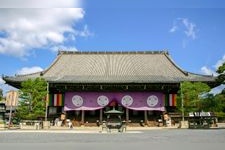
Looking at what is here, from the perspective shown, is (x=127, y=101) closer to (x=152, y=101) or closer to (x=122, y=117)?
(x=122, y=117)

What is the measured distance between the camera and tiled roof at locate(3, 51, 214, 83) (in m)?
37.6

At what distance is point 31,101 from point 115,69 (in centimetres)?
1285

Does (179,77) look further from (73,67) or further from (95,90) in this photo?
(73,67)

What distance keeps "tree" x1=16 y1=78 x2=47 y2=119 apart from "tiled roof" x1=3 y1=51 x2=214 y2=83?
10.0 feet

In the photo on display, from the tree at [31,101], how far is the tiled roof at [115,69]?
305cm

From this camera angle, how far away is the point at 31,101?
34.0 metres

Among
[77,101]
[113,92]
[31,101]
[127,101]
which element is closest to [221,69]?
[127,101]

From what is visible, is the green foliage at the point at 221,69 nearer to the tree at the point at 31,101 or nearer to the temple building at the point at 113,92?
the temple building at the point at 113,92

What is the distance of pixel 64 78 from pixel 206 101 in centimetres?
1695

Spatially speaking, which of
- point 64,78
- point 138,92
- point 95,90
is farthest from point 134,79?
point 64,78

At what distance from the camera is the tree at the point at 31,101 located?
3378 centimetres

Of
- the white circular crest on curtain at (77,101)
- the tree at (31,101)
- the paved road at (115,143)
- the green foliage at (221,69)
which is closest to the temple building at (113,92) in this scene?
the white circular crest on curtain at (77,101)

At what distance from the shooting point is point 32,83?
3431 cm

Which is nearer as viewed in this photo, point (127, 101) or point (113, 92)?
point (127, 101)
